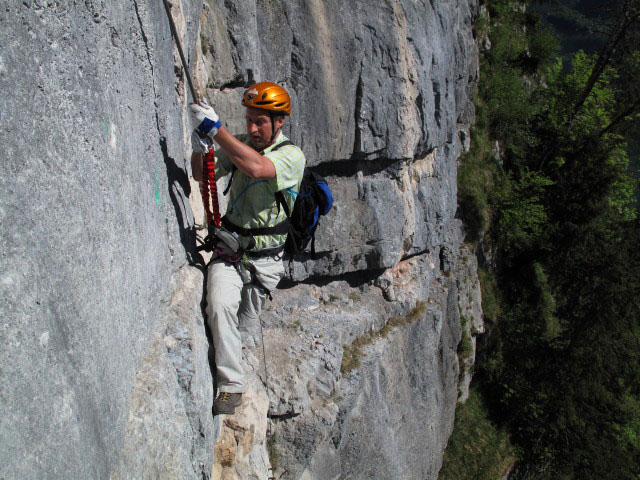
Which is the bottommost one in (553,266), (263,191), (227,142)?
(553,266)

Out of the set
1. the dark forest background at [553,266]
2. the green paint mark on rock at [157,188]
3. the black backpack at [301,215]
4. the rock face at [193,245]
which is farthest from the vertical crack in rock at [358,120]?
the dark forest background at [553,266]

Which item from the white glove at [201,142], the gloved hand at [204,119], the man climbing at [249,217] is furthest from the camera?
the man climbing at [249,217]

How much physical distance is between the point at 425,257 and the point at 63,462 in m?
10.1

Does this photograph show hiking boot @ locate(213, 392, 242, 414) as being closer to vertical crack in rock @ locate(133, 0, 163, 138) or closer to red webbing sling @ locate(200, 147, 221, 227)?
red webbing sling @ locate(200, 147, 221, 227)

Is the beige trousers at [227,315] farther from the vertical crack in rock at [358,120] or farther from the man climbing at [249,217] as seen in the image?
the vertical crack in rock at [358,120]

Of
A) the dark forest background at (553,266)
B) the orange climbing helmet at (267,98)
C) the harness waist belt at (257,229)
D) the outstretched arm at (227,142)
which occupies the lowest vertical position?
the dark forest background at (553,266)

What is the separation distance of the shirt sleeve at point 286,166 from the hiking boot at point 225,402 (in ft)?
5.40

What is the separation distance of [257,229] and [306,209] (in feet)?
1.97

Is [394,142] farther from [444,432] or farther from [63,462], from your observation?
[63,462]

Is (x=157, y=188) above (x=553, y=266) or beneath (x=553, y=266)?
above

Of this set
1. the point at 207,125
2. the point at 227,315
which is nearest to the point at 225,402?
the point at 227,315

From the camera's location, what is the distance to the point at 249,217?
13.6ft

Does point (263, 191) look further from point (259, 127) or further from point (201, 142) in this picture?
point (201, 142)

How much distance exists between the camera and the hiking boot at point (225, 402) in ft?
13.0
